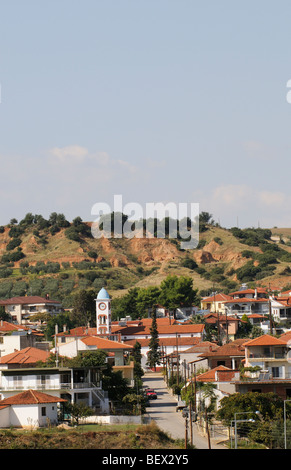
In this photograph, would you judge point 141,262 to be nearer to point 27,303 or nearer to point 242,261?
point 242,261

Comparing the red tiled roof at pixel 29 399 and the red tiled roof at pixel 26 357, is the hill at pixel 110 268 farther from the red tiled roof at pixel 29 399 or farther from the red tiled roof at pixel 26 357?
the red tiled roof at pixel 29 399

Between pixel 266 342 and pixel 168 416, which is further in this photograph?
pixel 266 342

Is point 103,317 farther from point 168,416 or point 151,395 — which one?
point 168,416

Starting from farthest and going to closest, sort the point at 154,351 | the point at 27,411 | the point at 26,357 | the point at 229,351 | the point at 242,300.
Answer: the point at 242,300 → the point at 154,351 → the point at 229,351 → the point at 26,357 → the point at 27,411

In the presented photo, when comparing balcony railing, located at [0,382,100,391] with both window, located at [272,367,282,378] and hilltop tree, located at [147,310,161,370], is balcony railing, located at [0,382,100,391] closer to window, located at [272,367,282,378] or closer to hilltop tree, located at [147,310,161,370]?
window, located at [272,367,282,378]

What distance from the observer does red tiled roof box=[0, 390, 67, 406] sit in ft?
184

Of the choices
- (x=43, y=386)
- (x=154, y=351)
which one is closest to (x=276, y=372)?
(x=43, y=386)

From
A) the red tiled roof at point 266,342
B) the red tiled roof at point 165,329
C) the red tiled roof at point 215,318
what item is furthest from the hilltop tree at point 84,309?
the red tiled roof at point 266,342

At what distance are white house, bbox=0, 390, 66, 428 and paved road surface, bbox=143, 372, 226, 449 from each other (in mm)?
6825

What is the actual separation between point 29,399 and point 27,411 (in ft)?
2.79

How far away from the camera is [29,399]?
56469 millimetres

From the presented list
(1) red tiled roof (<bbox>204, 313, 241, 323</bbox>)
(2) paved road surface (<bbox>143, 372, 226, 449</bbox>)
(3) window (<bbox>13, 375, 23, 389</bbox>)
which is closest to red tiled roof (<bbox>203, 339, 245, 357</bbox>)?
→ (2) paved road surface (<bbox>143, 372, 226, 449</bbox>)

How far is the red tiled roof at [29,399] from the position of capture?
56106mm
